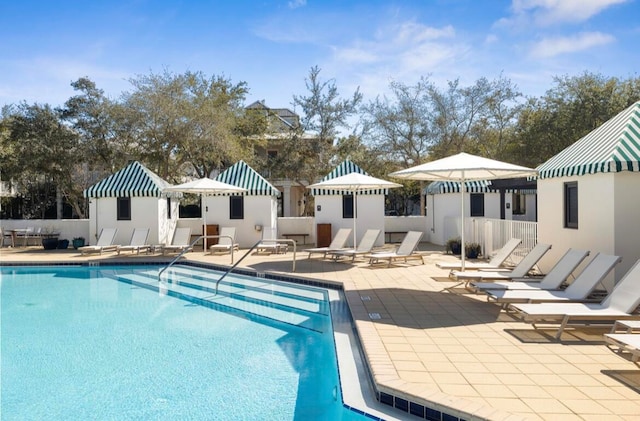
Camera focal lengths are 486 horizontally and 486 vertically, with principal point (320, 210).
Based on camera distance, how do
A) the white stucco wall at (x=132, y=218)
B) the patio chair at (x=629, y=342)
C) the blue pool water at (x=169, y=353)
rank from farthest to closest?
the white stucco wall at (x=132, y=218) → the blue pool water at (x=169, y=353) → the patio chair at (x=629, y=342)

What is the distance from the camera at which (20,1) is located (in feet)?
37.7

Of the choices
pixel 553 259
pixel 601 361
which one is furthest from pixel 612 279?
pixel 601 361

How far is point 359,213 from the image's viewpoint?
65.2ft

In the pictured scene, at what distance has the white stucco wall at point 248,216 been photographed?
20359 millimetres

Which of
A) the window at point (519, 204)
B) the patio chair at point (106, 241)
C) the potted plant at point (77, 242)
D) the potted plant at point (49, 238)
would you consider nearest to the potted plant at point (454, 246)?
the window at point (519, 204)

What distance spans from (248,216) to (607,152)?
46.5 ft

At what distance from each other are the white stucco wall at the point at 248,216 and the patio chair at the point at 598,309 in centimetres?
1451

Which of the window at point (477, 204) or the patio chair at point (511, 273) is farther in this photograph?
the window at point (477, 204)

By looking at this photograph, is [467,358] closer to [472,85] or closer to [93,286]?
[93,286]

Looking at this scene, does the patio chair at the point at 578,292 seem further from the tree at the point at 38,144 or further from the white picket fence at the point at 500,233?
the tree at the point at 38,144

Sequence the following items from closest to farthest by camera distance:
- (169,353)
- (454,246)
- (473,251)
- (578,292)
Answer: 1. (169,353)
2. (578,292)
3. (473,251)
4. (454,246)

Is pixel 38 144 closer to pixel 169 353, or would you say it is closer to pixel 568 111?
pixel 169 353

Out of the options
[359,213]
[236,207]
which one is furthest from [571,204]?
[236,207]

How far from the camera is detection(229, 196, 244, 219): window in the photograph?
20375 mm
